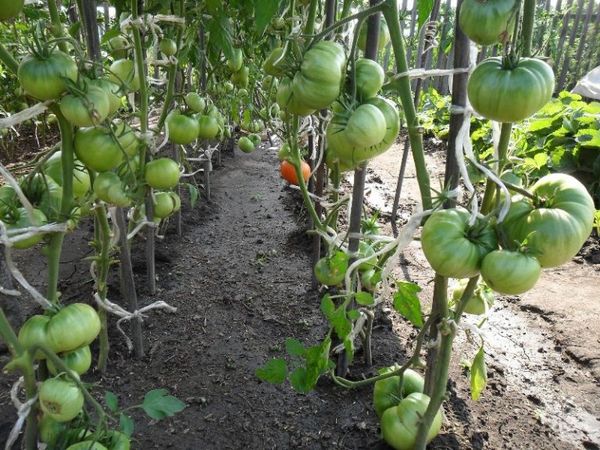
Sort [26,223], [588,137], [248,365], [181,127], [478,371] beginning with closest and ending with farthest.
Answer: [26,223] < [478,371] < [181,127] < [248,365] < [588,137]

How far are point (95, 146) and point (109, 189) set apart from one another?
0.71 feet

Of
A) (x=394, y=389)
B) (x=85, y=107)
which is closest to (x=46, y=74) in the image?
(x=85, y=107)

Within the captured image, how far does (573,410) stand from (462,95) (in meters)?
1.40

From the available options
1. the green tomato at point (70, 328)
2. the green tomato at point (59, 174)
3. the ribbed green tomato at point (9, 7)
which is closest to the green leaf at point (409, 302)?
the green tomato at point (70, 328)

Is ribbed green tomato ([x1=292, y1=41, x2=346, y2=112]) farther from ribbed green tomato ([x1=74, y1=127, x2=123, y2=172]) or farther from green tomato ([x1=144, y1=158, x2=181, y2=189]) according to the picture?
green tomato ([x1=144, y1=158, x2=181, y2=189])

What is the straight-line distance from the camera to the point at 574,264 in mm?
3045

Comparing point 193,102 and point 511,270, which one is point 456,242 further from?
point 193,102

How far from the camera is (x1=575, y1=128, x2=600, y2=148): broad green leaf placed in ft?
12.0

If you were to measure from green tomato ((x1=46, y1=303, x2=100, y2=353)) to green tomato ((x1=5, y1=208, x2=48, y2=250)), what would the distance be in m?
0.15

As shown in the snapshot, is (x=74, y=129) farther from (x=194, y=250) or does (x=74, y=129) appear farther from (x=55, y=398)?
(x=194, y=250)

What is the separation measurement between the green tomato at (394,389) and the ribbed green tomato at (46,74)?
1.16 metres

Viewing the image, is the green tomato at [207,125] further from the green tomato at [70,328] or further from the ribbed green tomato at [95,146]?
the green tomato at [70,328]

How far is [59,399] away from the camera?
905 mm

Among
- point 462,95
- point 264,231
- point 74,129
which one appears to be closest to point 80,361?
point 74,129
